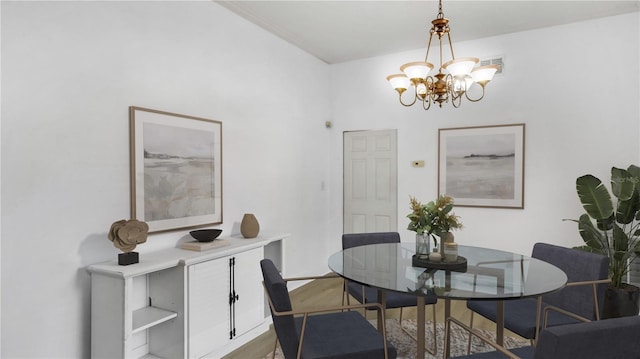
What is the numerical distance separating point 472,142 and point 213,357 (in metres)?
3.64

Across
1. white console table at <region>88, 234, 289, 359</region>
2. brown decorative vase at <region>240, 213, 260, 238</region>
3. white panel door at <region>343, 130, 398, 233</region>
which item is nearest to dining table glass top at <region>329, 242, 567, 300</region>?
white console table at <region>88, 234, 289, 359</region>

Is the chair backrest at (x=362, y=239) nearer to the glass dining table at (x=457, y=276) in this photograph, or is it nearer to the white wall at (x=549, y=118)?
the glass dining table at (x=457, y=276)

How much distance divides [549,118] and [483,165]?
0.85m

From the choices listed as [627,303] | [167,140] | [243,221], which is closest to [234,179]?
[243,221]

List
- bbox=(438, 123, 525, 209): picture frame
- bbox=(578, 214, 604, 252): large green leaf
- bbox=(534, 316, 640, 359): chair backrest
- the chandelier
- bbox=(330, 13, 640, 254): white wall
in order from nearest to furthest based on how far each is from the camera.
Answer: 1. bbox=(534, 316, 640, 359): chair backrest
2. the chandelier
3. bbox=(578, 214, 604, 252): large green leaf
4. bbox=(330, 13, 640, 254): white wall
5. bbox=(438, 123, 525, 209): picture frame

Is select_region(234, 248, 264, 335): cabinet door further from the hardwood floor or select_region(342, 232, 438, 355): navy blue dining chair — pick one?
select_region(342, 232, 438, 355): navy blue dining chair

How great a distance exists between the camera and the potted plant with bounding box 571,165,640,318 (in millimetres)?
3148

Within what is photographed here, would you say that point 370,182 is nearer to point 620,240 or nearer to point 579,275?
point 620,240

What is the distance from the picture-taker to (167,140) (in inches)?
115

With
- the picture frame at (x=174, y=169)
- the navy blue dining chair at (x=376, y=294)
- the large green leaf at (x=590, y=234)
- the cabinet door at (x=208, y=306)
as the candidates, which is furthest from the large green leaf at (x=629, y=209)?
the picture frame at (x=174, y=169)

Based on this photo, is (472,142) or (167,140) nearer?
(167,140)

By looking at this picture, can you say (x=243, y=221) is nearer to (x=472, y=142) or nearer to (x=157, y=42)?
(x=157, y=42)

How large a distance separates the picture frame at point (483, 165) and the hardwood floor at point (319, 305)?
130cm

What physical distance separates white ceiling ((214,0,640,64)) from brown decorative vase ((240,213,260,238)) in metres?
2.03
